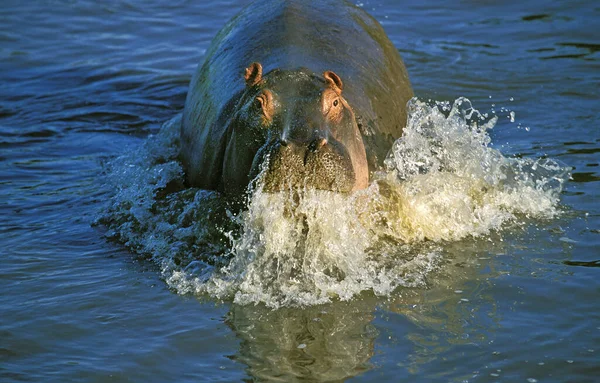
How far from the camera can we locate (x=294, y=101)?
5883mm

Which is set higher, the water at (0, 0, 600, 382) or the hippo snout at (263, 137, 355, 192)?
the hippo snout at (263, 137, 355, 192)

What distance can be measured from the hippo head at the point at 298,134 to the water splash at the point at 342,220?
17cm

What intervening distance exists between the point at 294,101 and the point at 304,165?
52 cm

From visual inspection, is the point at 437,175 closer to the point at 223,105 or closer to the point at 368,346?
the point at 223,105

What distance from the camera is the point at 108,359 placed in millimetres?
5027

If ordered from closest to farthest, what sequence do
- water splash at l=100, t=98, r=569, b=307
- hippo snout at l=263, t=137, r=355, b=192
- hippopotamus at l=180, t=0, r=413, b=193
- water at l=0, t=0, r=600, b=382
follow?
1. water at l=0, t=0, r=600, b=382
2. hippo snout at l=263, t=137, r=355, b=192
3. hippopotamus at l=180, t=0, r=413, b=193
4. water splash at l=100, t=98, r=569, b=307

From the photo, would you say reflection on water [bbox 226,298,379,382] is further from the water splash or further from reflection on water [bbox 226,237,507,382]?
the water splash

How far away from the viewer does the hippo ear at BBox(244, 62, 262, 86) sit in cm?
615

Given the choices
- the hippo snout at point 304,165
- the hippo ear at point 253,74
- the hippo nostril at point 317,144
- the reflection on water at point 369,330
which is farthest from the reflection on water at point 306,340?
the hippo ear at point 253,74

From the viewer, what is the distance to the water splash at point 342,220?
5840mm

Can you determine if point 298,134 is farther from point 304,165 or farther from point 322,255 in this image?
point 322,255

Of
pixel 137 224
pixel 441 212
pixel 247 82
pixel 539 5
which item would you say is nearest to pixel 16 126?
pixel 137 224

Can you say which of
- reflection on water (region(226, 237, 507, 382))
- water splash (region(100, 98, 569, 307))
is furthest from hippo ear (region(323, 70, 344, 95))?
reflection on water (region(226, 237, 507, 382))

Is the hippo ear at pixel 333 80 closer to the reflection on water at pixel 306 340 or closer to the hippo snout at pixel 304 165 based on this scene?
the hippo snout at pixel 304 165
